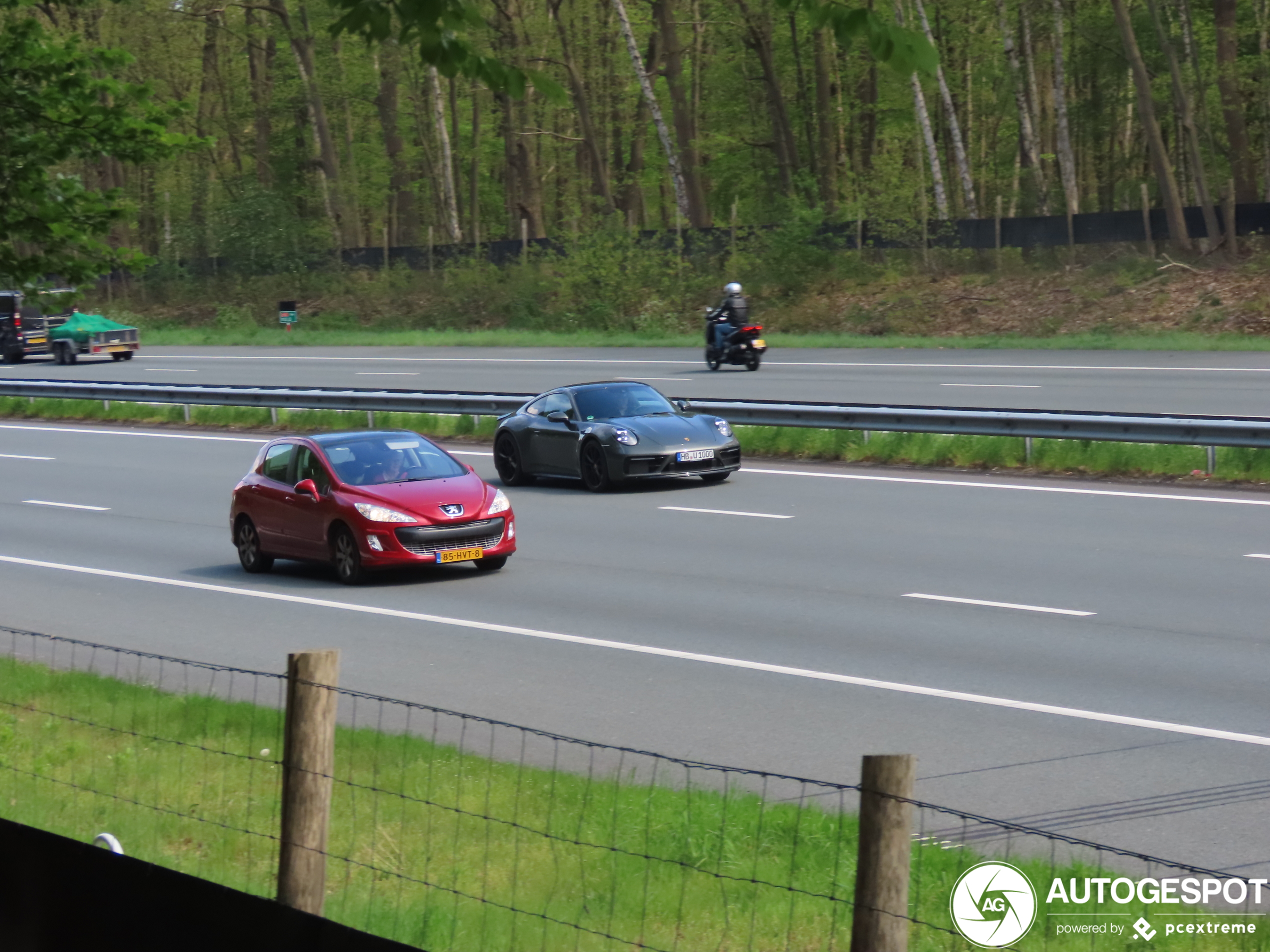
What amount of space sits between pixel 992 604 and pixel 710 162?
6105 cm

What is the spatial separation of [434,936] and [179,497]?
17.9 metres

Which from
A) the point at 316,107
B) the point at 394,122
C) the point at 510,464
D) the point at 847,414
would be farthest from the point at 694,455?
the point at 394,122

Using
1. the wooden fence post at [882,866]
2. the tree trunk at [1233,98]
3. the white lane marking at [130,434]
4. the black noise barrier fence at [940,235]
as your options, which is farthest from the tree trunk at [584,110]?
the wooden fence post at [882,866]

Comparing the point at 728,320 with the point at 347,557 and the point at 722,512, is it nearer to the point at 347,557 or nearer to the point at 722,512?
the point at 722,512

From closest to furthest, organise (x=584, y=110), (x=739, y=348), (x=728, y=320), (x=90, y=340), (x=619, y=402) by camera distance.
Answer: (x=619, y=402)
(x=739, y=348)
(x=728, y=320)
(x=90, y=340)
(x=584, y=110)

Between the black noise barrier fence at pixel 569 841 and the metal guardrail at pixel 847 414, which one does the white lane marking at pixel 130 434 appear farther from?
the black noise barrier fence at pixel 569 841

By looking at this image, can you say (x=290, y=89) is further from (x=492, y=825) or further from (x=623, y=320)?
(x=492, y=825)

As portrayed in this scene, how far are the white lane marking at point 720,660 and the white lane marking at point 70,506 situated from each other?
4783mm

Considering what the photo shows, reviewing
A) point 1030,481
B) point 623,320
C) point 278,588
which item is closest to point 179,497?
point 278,588

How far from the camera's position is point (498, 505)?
1583cm

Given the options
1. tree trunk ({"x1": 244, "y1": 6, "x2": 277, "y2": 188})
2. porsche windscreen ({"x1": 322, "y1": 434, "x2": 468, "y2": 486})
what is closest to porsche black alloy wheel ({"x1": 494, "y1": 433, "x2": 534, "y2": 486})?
porsche windscreen ({"x1": 322, "y1": 434, "x2": 468, "y2": 486})

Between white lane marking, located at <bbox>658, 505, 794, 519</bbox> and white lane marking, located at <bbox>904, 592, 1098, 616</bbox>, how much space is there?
481 centimetres

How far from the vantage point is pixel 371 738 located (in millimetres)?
9266

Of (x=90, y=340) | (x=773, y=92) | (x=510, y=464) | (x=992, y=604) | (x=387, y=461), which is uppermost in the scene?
(x=773, y=92)
